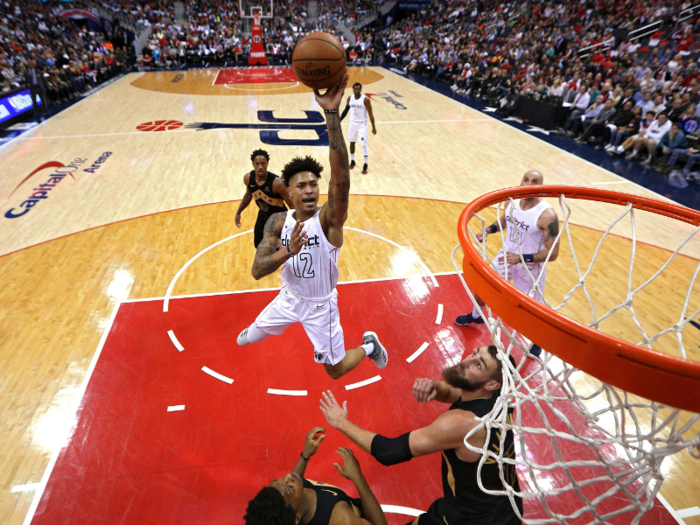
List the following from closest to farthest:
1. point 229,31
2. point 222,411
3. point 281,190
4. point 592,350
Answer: point 592,350
point 222,411
point 281,190
point 229,31

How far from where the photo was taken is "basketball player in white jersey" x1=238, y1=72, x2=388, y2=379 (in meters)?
3.14

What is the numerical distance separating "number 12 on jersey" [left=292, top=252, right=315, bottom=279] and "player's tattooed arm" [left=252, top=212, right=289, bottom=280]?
0.60 ft

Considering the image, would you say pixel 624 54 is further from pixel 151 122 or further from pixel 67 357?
pixel 67 357

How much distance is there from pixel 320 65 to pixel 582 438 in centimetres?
260

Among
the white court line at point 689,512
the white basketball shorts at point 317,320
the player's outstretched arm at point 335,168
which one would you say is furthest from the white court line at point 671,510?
the player's outstretched arm at point 335,168

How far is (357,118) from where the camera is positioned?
9.16m

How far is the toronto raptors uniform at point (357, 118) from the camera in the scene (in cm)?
895

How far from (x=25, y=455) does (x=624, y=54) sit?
60.6 ft

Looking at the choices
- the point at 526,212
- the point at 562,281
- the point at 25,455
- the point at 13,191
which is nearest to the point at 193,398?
the point at 25,455

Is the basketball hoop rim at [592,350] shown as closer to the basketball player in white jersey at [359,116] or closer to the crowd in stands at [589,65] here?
the basketball player in white jersey at [359,116]

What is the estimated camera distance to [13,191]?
8516 mm

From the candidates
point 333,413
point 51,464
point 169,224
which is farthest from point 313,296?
point 169,224

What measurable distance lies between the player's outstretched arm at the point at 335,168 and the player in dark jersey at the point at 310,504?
1430 mm

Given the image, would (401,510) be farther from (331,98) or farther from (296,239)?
(331,98)
